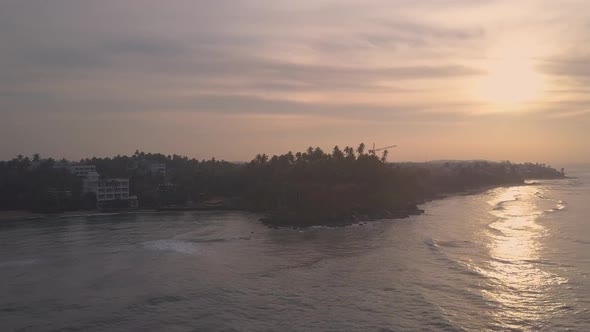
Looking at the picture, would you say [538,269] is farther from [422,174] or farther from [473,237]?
[422,174]

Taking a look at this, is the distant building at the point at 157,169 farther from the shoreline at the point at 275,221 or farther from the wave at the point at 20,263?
the wave at the point at 20,263

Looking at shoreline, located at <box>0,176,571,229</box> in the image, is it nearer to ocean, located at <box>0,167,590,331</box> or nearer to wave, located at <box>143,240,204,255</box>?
ocean, located at <box>0,167,590,331</box>

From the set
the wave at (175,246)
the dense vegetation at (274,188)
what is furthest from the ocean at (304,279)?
the dense vegetation at (274,188)

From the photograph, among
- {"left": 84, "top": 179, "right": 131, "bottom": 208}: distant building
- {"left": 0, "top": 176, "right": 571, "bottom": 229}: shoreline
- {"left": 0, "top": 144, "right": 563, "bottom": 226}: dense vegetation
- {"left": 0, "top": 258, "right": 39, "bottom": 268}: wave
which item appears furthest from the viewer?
{"left": 84, "top": 179, "right": 131, "bottom": 208}: distant building

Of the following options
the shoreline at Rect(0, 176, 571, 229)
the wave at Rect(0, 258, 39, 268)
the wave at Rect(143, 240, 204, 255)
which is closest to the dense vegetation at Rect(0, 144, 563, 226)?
the shoreline at Rect(0, 176, 571, 229)

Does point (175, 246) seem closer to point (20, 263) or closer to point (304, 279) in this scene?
point (20, 263)

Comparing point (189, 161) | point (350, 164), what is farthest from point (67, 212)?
point (189, 161)
